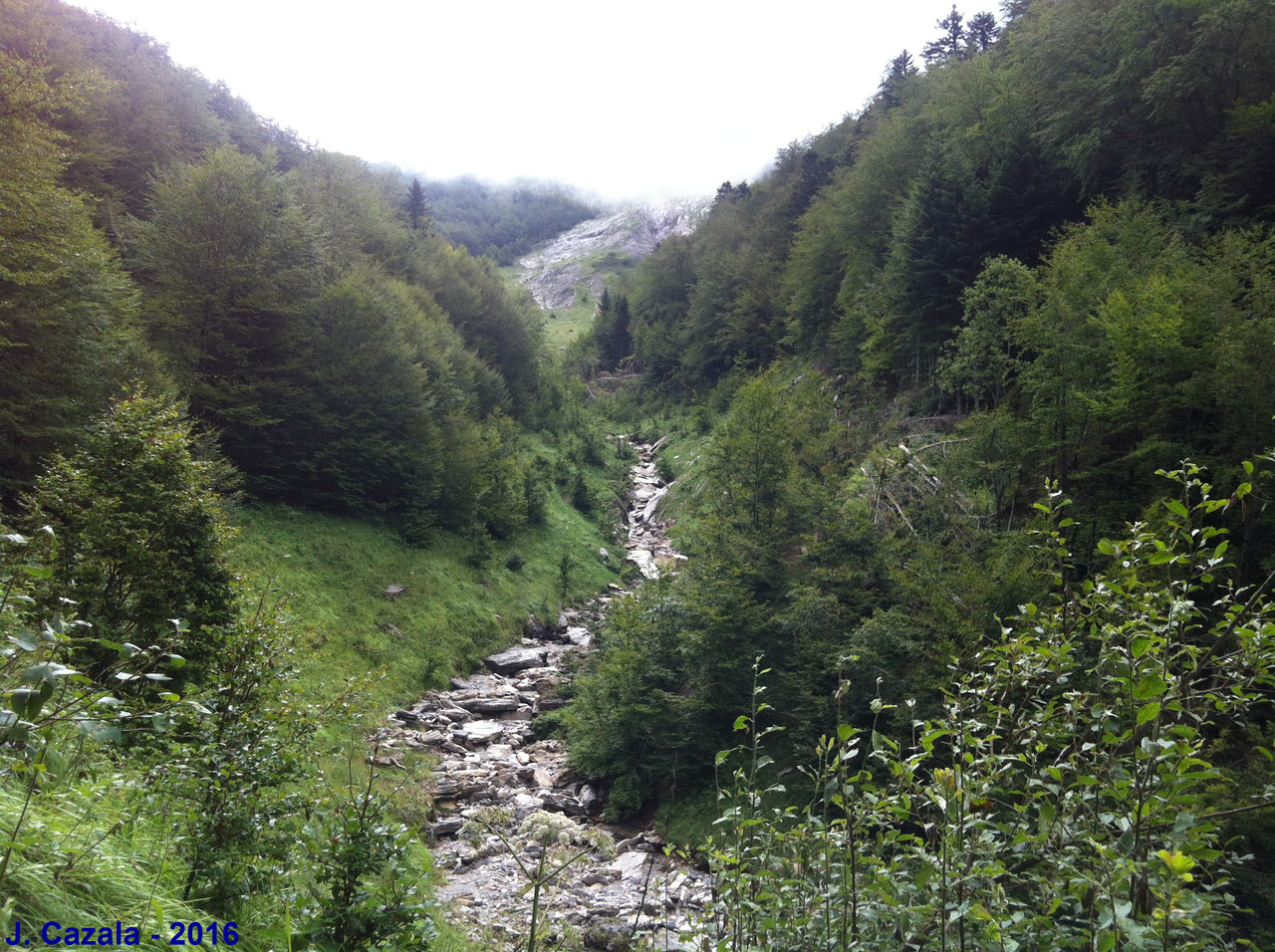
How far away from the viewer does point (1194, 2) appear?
16.3 m

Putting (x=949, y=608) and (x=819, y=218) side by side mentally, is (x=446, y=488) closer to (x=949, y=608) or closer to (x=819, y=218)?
(x=949, y=608)

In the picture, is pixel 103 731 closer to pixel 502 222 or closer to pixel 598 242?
pixel 598 242

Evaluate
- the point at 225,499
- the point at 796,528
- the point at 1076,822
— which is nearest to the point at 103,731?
the point at 1076,822

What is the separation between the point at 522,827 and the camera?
1097cm

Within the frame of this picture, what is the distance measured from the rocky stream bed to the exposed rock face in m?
134

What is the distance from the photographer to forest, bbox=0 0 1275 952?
8.44 ft

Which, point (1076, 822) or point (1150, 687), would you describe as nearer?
point (1150, 687)

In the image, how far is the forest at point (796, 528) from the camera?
2572 mm

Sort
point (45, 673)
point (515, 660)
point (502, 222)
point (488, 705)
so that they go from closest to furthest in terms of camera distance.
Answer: point (45, 673) → point (488, 705) → point (515, 660) → point (502, 222)

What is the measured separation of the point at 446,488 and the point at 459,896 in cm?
2014

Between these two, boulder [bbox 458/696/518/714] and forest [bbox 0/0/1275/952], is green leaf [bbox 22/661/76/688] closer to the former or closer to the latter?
forest [bbox 0/0/1275/952]

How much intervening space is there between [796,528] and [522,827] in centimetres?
962

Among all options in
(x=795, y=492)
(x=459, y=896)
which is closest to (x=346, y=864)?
(x=459, y=896)

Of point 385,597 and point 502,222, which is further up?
point 502,222
